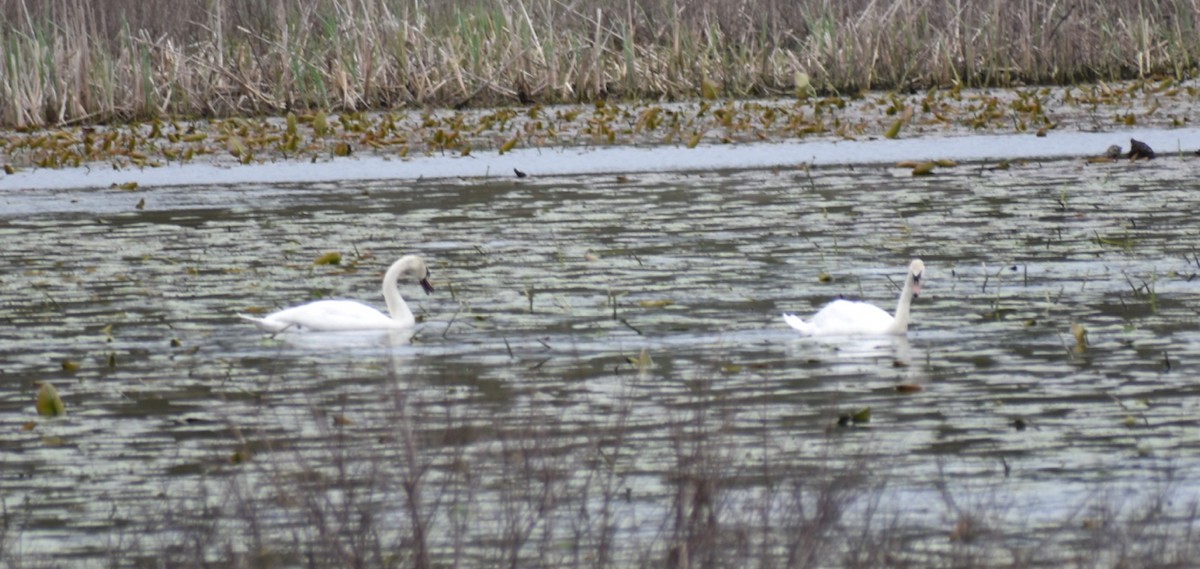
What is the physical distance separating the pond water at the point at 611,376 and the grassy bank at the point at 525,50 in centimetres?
507

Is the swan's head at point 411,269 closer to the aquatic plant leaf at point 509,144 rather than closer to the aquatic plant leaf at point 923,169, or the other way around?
the aquatic plant leaf at point 923,169

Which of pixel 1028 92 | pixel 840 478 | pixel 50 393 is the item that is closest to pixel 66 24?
pixel 1028 92

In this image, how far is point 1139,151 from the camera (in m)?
17.0

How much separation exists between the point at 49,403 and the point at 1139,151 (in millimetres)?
11232

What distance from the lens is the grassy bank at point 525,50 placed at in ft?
70.2

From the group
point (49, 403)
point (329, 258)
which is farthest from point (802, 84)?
point (49, 403)

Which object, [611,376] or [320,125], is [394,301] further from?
[320,125]

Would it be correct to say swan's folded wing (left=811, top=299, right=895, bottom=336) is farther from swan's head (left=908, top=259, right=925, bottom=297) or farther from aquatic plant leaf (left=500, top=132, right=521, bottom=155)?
aquatic plant leaf (left=500, top=132, right=521, bottom=155)

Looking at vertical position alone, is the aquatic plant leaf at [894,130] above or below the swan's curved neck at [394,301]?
below

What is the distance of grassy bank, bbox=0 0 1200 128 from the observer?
70.2 ft

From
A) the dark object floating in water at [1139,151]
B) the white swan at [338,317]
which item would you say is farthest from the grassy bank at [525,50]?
the white swan at [338,317]

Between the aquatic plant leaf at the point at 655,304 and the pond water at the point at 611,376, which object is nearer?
the pond water at the point at 611,376

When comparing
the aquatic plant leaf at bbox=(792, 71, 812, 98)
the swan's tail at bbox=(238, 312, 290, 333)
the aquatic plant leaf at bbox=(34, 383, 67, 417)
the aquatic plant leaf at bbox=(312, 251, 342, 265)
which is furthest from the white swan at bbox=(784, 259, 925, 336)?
the aquatic plant leaf at bbox=(792, 71, 812, 98)

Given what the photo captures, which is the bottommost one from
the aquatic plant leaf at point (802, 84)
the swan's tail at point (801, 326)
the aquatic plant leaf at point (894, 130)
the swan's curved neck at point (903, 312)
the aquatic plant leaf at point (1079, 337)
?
the aquatic plant leaf at point (802, 84)
